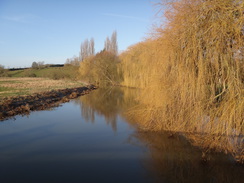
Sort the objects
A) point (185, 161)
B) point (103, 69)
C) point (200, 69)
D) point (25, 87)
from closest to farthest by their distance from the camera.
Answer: point (185, 161) → point (200, 69) → point (25, 87) → point (103, 69)

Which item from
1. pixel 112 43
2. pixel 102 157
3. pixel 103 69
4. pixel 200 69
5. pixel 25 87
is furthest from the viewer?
pixel 112 43

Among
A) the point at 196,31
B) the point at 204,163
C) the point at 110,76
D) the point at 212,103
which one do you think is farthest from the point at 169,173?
the point at 110,76

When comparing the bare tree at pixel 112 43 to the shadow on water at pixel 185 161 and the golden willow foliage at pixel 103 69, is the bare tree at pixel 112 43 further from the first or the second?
the shadow on water at pixel 185 161

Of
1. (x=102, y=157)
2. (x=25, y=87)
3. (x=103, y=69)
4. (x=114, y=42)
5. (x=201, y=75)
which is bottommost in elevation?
(x=102, y=157)

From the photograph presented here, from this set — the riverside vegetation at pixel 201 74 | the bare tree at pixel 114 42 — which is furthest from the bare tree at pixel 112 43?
the riverside vegetation at pixel 201 74

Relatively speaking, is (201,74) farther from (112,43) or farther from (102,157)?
(112,43)

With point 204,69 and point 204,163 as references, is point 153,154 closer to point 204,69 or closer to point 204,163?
point 204,163

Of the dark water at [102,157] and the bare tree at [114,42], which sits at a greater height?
the bare tree at [114,42]

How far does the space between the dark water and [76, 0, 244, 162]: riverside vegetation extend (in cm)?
60

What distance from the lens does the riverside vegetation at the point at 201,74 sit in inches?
202

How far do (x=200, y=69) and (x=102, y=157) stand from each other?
3.80 meters

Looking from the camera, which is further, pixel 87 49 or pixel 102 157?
pixel 87 49

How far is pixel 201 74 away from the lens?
5852 mm

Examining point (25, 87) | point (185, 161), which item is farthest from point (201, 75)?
point (25, 87)
